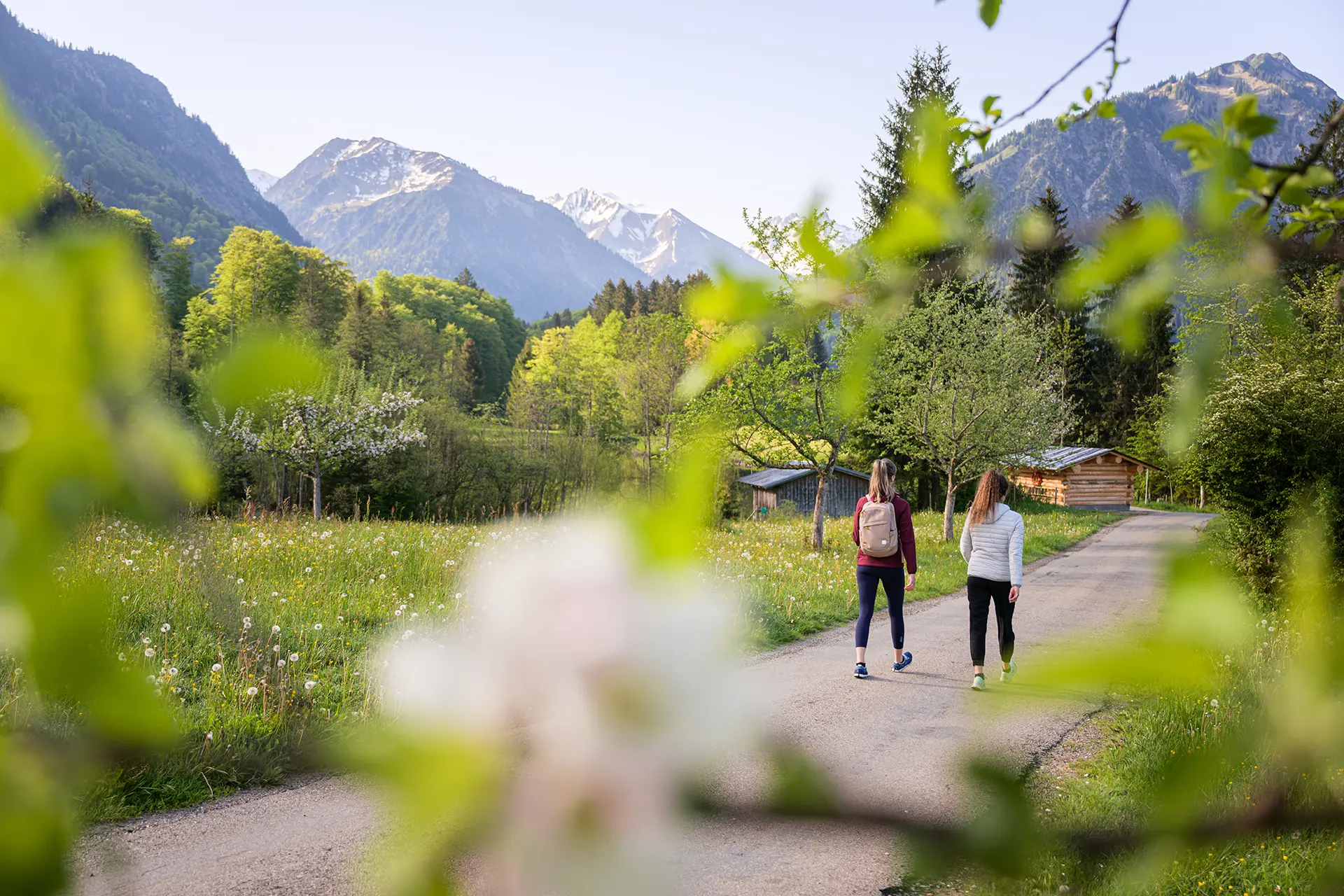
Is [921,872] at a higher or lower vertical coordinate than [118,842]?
higher

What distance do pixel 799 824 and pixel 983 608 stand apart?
654cm

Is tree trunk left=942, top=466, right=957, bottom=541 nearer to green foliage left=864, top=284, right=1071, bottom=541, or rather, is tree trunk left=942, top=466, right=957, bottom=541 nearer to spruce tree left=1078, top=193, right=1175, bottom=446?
green foliage left=864, top=284, right=1071, bottom=541

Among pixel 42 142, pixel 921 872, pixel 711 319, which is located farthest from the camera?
pixel 711 319

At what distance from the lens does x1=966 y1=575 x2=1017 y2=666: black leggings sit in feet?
19.9

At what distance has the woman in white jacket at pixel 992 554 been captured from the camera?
6043mm

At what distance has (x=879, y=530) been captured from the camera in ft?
20.9

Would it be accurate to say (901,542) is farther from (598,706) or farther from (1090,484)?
(1090,484)

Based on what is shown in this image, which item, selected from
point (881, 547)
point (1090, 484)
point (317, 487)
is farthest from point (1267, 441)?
point (1090, 484)

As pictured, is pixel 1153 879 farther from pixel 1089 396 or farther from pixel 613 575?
pixel 1089 396

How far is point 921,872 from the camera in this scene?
1.44ft

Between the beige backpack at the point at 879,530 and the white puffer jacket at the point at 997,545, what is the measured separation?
58 centimetres

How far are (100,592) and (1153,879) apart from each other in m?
3.76

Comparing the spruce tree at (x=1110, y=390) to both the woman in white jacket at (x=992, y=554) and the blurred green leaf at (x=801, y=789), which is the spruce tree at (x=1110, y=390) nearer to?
the woman in white jacket at (x=992, y=554)

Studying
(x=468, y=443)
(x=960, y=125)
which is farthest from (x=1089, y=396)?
(x=960, y=125)
